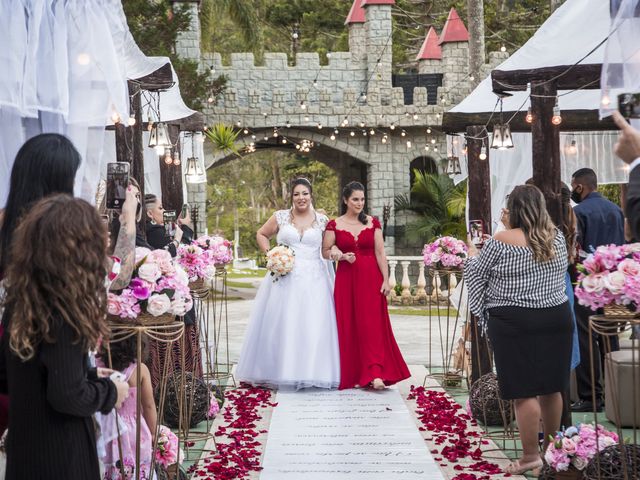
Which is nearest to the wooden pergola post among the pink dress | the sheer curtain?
the sheer curtain

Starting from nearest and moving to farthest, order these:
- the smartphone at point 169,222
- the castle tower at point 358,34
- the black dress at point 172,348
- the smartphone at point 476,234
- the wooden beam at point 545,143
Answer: the wooden beam at point 545,143
the smartphone at point 476,234
the black dress at point 172,348
the smartphone at point 169,222
the castle tower at point 358,34

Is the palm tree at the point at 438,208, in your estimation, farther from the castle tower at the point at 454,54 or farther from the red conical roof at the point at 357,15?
the red conical roof at the point at 357,15

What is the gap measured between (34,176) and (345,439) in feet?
13.4

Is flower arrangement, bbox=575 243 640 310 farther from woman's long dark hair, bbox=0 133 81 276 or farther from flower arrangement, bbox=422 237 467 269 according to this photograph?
flower arrangement, bbox=422 237 467 269

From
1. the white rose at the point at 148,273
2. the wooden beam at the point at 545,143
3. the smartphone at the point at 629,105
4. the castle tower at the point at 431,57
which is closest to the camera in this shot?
the smartphone at the point at 629,105

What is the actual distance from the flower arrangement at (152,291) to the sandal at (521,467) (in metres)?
2.40

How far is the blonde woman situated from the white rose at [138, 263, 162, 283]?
2.09m

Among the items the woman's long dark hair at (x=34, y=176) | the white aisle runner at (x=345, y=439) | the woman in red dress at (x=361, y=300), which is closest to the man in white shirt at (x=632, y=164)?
the woman's long dark hair at (x=34, y=176)

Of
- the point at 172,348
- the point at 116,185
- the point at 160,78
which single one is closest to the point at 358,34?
the point at 160,78

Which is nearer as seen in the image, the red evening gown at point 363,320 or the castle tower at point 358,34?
the red evening gown at point 363,320

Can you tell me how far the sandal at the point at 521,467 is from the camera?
5.52 m

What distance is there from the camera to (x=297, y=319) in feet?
28.7

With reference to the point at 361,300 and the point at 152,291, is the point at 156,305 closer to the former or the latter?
the point at 152,291

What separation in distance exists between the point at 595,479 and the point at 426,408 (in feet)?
9.76
